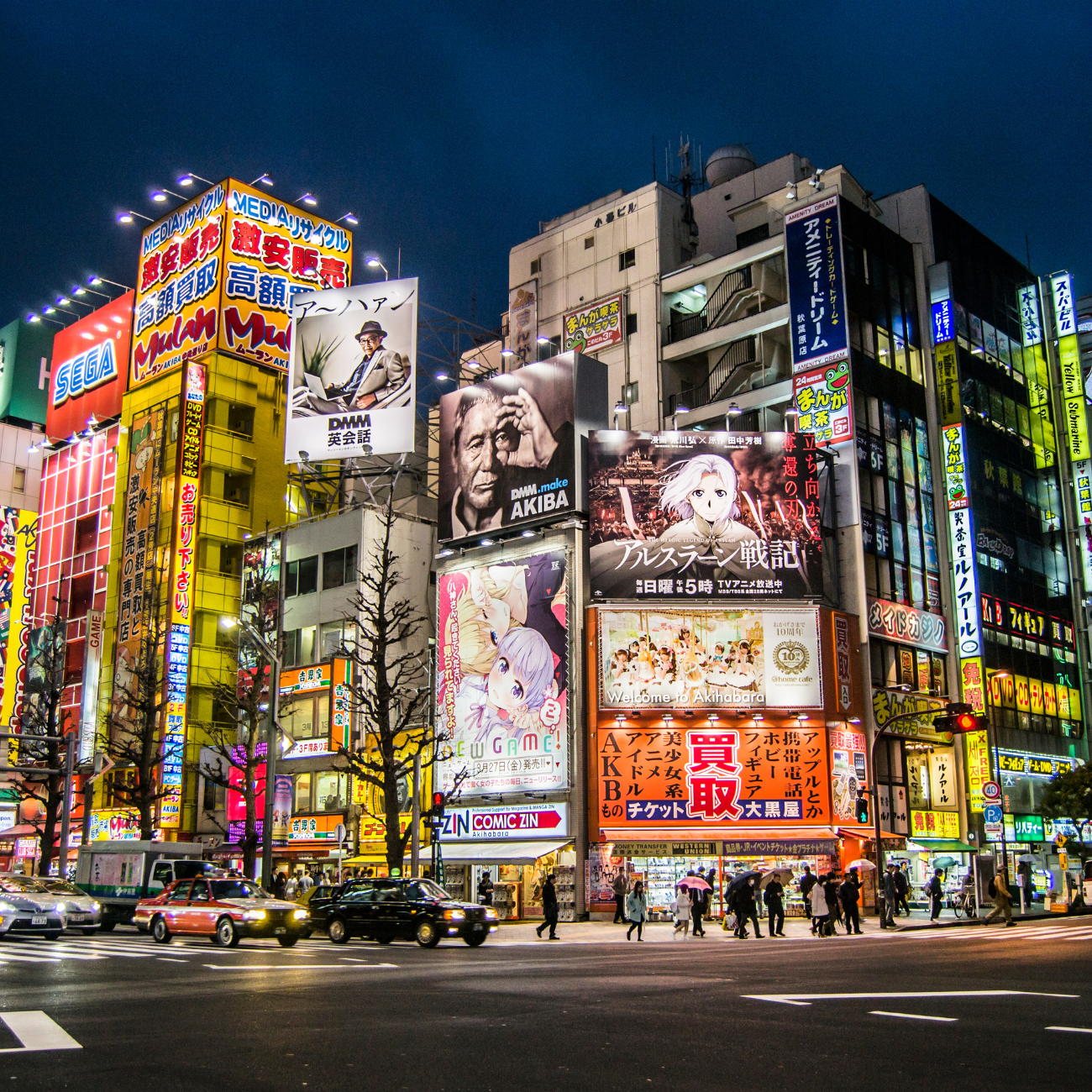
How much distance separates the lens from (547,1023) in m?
10.9

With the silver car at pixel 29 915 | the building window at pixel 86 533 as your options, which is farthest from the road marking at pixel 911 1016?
the building window at pixel 86 533

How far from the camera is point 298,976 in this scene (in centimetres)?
1667

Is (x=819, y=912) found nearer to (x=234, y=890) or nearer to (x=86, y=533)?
(x=234, y=890)

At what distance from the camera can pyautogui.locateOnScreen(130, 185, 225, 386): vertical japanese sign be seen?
199 ft

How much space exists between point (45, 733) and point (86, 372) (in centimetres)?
2679

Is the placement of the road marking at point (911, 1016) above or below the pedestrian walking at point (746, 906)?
above

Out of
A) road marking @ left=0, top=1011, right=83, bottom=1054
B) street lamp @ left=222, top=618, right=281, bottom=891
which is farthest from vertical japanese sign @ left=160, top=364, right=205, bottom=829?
road marking @ left=0, top=1011, right=83, bottom=1054

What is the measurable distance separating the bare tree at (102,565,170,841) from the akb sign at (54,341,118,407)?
18.3m

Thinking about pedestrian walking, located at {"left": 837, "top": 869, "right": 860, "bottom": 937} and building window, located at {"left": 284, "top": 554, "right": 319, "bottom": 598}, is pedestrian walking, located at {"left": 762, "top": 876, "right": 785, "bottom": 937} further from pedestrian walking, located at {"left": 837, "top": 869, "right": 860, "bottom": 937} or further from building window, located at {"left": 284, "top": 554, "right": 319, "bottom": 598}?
building window, located at {"left": 284, "top": 554, "right": 319, "bottom": 598}

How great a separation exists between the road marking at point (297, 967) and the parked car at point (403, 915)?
553 centimetres

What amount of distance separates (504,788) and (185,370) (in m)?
29.1

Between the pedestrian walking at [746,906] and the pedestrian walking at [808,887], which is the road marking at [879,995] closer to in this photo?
the pedestrian walking at [746,906]

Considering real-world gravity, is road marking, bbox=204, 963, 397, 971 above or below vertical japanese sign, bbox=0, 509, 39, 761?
below

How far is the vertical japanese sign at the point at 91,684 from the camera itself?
58.4 metres
